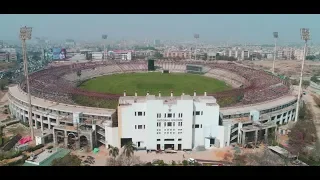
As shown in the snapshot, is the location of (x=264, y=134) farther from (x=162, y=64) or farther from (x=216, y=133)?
(x=162, y=64)

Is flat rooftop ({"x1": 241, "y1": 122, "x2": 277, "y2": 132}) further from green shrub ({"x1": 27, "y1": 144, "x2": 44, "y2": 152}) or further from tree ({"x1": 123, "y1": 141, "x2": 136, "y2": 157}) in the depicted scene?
green shrub ({"x1": 27, "y1": 144, "x2": 44, "y2": 152})

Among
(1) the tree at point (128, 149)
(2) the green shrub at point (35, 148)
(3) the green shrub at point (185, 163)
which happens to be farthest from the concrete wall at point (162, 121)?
(2) the green shrub at point (35, 148)

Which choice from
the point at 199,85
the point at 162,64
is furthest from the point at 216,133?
the point at 162,64

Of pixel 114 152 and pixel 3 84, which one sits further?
pixel 3 84

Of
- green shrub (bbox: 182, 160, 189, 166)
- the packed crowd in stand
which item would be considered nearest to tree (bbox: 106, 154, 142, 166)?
green shrub (bbox: 182, 160, 189, 166)

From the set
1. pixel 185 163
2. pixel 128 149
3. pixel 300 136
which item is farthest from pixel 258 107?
pixel 128 149

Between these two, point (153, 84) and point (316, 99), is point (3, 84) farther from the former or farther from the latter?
point (316, 99)
